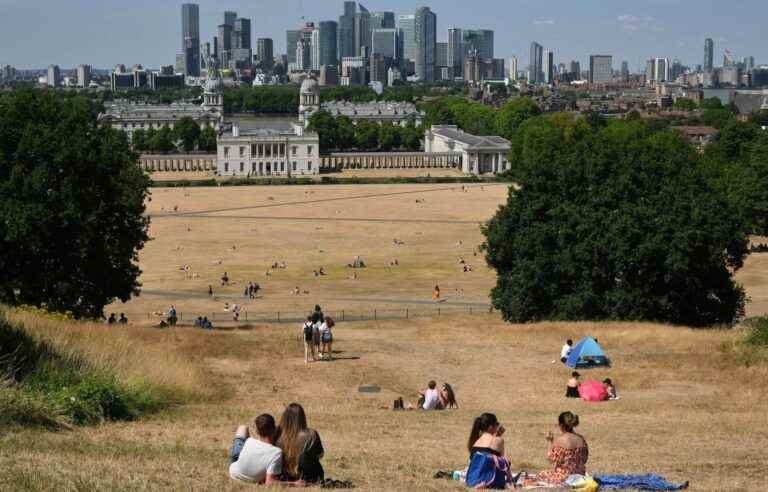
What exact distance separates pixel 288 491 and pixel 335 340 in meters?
15.5

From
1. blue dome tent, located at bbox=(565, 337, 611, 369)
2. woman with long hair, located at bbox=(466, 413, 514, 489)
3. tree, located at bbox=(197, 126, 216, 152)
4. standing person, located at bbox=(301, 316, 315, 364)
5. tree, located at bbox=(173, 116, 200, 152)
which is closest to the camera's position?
woman with long hair, located at bbox=(466, 413, 514, 489)

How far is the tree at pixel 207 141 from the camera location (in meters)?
135

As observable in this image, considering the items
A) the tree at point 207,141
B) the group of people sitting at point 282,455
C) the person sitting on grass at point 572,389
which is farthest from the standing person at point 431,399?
the tree at point 207,141

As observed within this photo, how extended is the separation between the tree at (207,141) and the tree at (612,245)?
101652mm

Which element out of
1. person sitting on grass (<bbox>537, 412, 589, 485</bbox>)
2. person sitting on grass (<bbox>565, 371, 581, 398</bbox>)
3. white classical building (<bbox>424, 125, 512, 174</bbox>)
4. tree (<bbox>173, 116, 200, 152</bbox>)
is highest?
tree (<bbox>173, 116, 200, 152</bbox>)

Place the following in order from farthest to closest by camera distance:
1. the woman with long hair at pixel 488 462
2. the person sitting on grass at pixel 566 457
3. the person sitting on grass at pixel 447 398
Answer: the person sitting on grass at pixel 447 398, the person sitting on grass at pixel 566 457, the woman with long hair at pixel 488 462

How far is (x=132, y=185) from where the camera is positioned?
113ft

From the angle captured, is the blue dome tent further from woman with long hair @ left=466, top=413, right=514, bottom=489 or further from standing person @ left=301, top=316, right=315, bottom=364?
woman with long hair @ left=466, top=413, right=514, bottom=489

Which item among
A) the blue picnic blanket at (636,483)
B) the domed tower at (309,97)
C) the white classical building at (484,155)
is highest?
the domed tower at (309,97)

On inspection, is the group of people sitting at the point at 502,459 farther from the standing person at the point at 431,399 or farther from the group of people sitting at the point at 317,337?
the group of people sitting at the point at 317,337

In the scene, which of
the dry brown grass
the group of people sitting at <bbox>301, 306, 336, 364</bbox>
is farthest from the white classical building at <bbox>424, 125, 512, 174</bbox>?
the group of people sitting at <bbox>301, 306, 336, 364</bbox>

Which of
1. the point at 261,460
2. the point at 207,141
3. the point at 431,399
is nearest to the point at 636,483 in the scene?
the point at 261,460

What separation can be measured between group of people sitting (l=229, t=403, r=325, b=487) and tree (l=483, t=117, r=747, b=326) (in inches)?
836

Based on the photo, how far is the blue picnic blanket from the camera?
1189 cm
